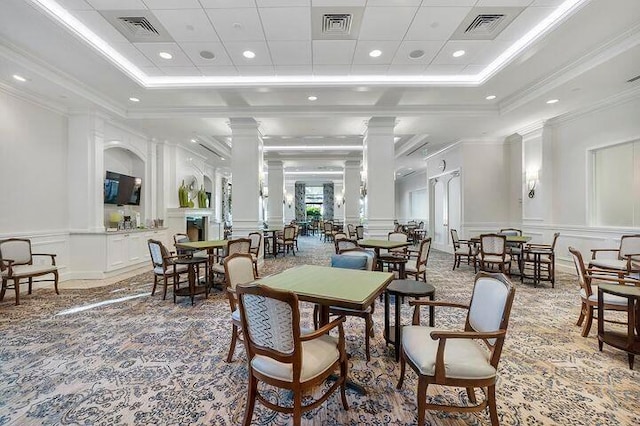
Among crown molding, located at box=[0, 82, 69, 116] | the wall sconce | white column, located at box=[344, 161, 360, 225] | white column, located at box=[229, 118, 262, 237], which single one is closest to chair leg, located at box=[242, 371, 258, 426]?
white column, located at box=[229, 118, 262, 237]

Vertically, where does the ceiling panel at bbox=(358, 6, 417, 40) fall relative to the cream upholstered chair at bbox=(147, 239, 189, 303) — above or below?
above

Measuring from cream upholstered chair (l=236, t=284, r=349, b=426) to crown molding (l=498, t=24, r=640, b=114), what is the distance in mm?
5086

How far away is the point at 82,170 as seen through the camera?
5.68 m

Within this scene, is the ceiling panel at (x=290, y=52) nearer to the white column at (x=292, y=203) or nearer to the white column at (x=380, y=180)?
the white column at (x=380, y=180)

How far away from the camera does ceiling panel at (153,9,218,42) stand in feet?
11.2

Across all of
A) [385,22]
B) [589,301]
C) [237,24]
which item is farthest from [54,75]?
[589,301]

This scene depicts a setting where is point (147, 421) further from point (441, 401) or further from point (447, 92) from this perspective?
point (447, 92)

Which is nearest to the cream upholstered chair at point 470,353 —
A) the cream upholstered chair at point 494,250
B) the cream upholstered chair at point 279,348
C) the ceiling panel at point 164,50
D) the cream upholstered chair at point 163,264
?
the cream upholstered chair at point 279,348

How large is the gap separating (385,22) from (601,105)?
201 inches

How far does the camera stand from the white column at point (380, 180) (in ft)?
21.4

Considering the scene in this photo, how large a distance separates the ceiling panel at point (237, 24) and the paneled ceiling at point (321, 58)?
0.04 feet

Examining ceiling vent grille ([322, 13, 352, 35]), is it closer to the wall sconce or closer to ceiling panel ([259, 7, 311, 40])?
ceiling panel ([259, 7, 311, 40])

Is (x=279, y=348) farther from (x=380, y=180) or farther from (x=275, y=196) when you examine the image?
(x=275, y=196)

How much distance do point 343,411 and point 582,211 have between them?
698cm
